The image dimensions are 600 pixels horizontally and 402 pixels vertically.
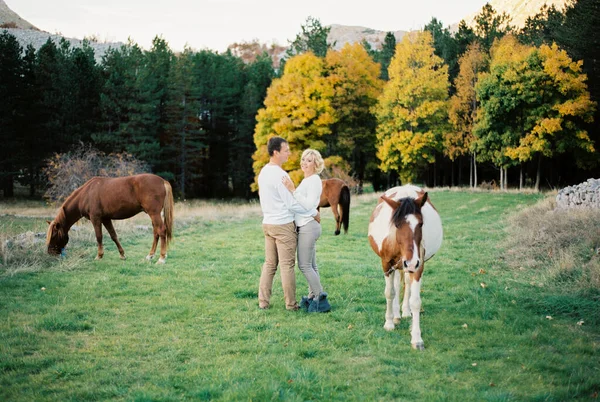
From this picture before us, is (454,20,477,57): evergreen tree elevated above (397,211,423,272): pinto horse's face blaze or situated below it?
above

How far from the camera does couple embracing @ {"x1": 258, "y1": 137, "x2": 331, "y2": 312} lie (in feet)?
20.3

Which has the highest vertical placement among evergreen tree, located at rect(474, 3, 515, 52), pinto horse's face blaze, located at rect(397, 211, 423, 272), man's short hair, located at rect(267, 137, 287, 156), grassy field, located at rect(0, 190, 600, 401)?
evergreen tree, located at rect(474, 3, 515, 52)

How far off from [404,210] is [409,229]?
25 centimetres

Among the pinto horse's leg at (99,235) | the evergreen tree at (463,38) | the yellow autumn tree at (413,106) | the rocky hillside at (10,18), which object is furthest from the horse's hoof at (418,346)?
the rocky hillside at (10,18)

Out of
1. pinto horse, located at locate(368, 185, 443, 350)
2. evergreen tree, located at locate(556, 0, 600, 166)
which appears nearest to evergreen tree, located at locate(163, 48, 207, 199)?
evergreen tree, located at locate(556, 0, 600, 166)

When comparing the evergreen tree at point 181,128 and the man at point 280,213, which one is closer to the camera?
the man at point 280,213

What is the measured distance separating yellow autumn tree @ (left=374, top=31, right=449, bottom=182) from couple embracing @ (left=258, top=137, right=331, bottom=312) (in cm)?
2659

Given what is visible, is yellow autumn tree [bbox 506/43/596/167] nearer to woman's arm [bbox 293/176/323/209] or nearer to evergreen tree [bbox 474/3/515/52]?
evergreen tree [bbox 474/3/515/52]

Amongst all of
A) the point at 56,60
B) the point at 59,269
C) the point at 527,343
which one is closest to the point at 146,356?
the point at 527,343

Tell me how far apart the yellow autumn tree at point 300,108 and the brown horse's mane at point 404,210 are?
27166 millimetres

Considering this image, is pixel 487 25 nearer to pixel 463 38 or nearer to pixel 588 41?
pixel 463 38

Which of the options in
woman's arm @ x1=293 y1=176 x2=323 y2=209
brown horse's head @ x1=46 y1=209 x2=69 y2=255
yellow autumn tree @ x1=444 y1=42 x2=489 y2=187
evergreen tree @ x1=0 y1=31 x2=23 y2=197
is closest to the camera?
woman's arm @ x1=293 y1=176 x2=323 y2=209

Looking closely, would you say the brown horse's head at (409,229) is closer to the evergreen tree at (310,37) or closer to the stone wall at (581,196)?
the stone wall at (581,196)

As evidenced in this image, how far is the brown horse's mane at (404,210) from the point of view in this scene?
5.07 m
